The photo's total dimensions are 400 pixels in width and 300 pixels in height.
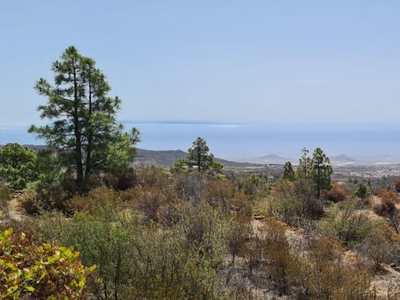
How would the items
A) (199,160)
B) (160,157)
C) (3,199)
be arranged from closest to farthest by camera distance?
1. (3,199)
2. (199,160)
3. (160,157)

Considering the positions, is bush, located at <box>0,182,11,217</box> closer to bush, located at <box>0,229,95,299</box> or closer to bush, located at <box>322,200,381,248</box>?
bush, located at <box>0,229,95,299</box>

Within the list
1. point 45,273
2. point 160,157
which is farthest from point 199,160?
point 160,157

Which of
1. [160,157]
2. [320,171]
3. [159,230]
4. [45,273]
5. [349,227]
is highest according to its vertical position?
[160,157]

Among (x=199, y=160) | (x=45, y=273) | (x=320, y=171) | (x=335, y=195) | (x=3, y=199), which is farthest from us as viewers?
(x=199, y=160)

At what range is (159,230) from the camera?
8.11m

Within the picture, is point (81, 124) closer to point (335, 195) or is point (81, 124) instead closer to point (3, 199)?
point (3, 199)

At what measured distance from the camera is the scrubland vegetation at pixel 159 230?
543 cm

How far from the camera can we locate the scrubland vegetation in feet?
17.8

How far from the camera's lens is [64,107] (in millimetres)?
16859

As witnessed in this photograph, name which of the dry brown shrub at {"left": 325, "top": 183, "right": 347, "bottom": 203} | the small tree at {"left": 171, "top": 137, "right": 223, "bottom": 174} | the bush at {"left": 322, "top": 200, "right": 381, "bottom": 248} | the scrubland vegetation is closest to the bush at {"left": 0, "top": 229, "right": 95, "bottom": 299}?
the scrubland vegetation

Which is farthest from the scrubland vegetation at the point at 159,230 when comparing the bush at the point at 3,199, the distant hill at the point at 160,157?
the distant hill at the point at 160,157

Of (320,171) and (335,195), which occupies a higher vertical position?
(320,171)

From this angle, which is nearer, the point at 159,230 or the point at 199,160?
the point at 159,230

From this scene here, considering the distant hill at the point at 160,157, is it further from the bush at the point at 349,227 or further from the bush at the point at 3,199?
the bush at the point at 349,227
